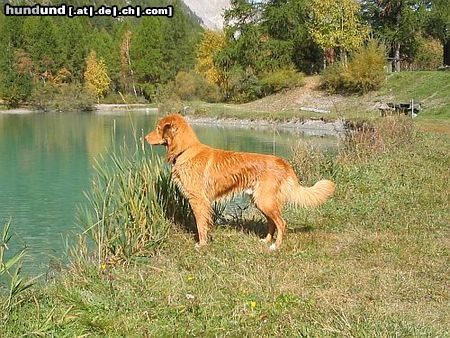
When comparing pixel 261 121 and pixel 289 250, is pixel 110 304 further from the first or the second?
pixel 261 121

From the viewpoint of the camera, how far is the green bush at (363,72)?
33.3 m

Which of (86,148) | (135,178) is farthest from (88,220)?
(86,148)

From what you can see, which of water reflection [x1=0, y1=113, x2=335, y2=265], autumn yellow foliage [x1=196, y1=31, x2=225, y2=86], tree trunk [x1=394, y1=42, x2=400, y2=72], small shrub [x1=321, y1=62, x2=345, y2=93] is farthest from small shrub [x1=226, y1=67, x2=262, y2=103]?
water reflection [x1=0, y1=113, x2=335, y2=265]

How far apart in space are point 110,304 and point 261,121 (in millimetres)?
28488

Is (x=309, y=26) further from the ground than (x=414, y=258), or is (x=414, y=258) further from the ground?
(x=309, y=26)

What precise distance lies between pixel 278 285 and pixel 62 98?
5159 centimetres

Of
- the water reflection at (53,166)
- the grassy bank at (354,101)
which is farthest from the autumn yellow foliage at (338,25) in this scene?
the water reflection at (53,166)

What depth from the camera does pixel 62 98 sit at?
173 feet

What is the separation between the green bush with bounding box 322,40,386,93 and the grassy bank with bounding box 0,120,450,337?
27116 millimetres

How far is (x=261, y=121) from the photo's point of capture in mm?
32125

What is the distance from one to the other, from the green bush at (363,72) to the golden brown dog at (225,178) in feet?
95.2

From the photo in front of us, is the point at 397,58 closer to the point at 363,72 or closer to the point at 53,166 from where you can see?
the point at 363,72

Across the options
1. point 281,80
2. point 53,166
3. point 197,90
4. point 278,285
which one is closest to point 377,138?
point 278,285

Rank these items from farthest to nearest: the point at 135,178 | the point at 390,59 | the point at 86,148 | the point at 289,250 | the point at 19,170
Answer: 1. the point at 390,59
2. the point at 86,148
3. the point at 19,170
4. the point at 135,178
5. the point at 289,250
